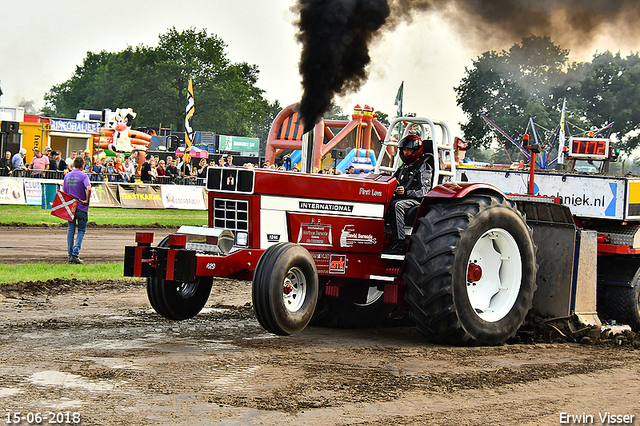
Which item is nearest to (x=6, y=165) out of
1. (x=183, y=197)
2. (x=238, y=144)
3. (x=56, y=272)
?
(x=183, y=197)

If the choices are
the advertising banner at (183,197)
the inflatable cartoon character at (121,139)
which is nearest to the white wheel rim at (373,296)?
the advertising banner at (183,197)

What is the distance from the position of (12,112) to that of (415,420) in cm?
3138

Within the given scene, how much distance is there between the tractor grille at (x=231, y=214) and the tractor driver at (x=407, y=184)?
158 cm

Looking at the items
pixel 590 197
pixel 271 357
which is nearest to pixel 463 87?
pixel 590 197

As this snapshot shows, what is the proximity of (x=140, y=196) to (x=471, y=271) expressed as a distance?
19023 mm

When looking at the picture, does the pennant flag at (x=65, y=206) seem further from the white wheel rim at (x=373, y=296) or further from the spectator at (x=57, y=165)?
the spectator at (x=57, y=165)

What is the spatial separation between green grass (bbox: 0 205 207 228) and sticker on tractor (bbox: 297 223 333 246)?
44.2 ft

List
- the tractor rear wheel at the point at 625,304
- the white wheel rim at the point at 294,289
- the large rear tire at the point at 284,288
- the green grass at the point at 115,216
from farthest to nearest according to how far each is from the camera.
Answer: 1. the green grass at the point at 115,216
2. the tractor rear wheel at the point at 625,304
3. the white wheel rim at the point at 294,289
4. the large rear tire at the point at 284,288

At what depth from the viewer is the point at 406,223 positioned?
7773 mm

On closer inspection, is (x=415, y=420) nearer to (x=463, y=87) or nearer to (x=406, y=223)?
(x=406, y=223)

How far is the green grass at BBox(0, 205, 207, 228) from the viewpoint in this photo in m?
20.2

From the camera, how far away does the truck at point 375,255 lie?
6.78 metres

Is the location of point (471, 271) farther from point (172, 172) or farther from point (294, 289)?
point (172, 172)

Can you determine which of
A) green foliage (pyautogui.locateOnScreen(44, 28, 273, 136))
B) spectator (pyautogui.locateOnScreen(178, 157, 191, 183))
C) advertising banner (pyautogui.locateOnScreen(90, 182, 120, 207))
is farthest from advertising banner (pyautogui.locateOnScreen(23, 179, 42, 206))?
green foliage (pyautogui.locateOnScreen(44, 28, 273, 136))
